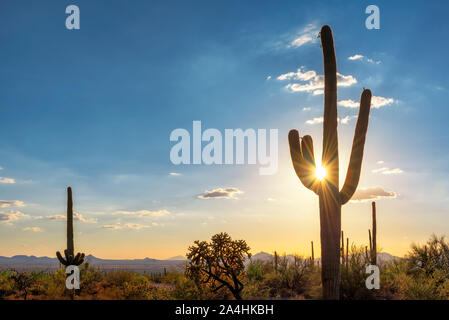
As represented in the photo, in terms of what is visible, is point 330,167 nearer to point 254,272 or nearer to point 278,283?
point 278,283

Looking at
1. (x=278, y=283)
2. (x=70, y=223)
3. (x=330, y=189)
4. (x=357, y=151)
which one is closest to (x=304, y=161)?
(x=330, y=189)

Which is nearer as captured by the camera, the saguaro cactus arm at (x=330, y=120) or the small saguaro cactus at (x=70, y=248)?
the saguaro cactus arm at (x=330, y=120)

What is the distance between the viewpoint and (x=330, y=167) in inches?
573

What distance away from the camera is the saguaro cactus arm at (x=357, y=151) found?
47.3ft

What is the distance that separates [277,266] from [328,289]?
9068 mm

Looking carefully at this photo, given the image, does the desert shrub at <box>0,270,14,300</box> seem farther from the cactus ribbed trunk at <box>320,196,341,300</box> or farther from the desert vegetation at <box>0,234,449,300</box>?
the cactus ribbed trunk at <box>320,196,341,300</box>

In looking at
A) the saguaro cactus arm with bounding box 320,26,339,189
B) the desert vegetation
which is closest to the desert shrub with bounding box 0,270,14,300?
the desert vegetation

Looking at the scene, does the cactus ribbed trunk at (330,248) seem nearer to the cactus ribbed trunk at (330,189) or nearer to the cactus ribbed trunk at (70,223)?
the cactus ribbed trunk at (330,189)

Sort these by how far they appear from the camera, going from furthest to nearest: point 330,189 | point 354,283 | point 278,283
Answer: point 278,283 < point 354,283 < point 330,189

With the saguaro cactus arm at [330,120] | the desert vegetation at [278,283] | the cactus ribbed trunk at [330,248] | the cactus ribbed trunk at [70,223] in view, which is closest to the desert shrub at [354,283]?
the desert vegetation at [278,283]

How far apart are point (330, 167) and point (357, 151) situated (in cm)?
104

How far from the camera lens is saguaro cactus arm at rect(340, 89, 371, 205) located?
14430mm
